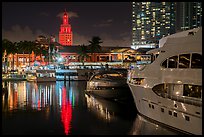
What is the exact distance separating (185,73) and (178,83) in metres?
0.83

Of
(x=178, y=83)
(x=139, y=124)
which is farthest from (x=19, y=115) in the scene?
(x=178, y=83)

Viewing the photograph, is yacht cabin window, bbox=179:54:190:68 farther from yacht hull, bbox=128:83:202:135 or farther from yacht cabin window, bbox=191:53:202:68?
yacht hull, bbox=128:83:202:135

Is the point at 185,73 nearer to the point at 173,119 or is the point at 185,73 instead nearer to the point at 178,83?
the point at 178,83

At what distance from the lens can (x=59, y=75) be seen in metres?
77.8

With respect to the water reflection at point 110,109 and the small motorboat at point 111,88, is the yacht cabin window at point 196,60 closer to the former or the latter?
the water reflection at point 110,109

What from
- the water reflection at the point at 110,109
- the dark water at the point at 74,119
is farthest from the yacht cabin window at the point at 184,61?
the water reflection at the point at 110,109

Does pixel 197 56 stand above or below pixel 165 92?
above

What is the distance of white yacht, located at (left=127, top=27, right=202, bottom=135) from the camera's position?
52.3ft

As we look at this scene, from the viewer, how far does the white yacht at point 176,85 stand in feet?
52.3

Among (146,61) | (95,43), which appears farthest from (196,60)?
(95,43)

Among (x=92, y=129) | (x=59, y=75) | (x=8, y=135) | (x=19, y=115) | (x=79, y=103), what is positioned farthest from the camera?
(x=59, y=75)

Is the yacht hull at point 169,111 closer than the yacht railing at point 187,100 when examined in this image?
Yes

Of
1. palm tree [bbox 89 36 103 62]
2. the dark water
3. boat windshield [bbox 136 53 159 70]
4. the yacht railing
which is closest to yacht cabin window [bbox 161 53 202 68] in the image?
the yacht railing

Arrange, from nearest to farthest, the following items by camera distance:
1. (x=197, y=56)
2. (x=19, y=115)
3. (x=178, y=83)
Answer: (x=197, y=56) → (x=178, y=83) → (x=19, y=115)
